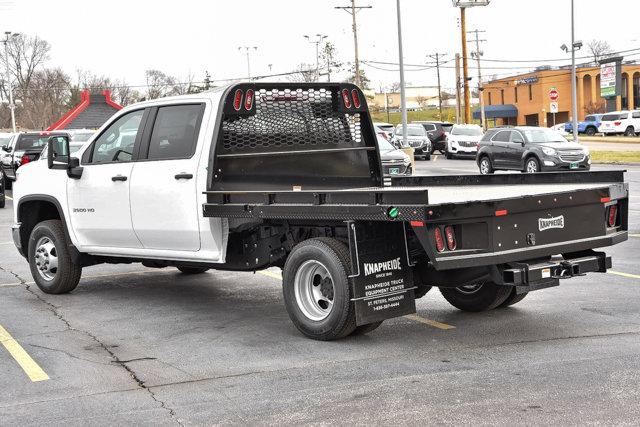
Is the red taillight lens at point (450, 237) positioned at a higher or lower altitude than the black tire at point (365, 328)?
higher

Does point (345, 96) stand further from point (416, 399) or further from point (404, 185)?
point (416, 399)

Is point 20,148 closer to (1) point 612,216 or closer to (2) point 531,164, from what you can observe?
(2) point 531,164

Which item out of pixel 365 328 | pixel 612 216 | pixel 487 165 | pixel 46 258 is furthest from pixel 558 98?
pixel 365 328

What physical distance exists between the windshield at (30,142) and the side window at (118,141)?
72.3 feet

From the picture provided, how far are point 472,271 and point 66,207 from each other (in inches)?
190

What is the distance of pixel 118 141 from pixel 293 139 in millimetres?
1918

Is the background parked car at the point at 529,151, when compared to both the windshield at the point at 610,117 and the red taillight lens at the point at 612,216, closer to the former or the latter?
the red taillight lens at the point at 612,216

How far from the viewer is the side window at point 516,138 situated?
3167 cm

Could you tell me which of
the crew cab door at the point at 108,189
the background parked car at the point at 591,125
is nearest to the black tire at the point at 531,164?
the crew cab door at the point at 108,189

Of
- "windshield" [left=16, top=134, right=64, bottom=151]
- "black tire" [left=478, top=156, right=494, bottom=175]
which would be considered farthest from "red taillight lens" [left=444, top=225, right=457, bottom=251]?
"black tire" [left=478, top=156, right=494, bottom=175]

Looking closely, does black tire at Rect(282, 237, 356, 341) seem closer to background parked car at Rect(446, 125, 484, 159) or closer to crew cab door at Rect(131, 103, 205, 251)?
crew cab door at Rect(131, 103, 205, 251)

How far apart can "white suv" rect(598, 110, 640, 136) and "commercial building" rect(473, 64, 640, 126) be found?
20.2 meters

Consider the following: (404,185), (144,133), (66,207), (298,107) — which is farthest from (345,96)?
(66,207)

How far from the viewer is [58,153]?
974 centimetres
